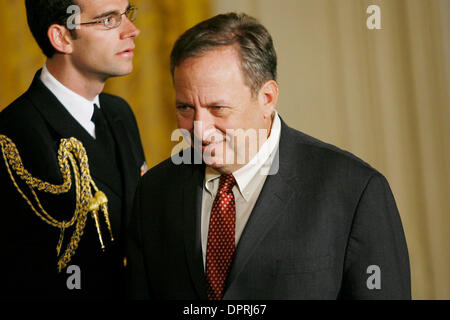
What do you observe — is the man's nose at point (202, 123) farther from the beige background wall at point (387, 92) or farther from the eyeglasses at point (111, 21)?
the beige background wall at point (387, 92)

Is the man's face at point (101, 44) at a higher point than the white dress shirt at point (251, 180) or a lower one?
higher

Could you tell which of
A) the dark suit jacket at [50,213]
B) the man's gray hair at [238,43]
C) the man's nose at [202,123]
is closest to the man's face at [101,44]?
the dark suit jacket at [50,213]

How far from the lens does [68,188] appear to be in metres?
1.80

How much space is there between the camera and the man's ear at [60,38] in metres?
1.82

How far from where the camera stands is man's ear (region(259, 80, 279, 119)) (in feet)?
4.63

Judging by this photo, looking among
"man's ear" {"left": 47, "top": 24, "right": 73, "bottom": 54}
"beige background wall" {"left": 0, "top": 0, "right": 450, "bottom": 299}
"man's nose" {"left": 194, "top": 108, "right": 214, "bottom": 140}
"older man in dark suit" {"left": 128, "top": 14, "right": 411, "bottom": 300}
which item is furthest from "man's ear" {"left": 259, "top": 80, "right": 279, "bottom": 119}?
"beige background wall" {"left": 0, "top": 0, "right": 450, "bottom": 299}

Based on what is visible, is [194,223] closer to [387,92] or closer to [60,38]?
[60,38]

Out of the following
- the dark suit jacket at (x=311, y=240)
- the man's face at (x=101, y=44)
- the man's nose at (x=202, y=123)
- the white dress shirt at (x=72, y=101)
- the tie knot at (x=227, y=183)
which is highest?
the man's face at (x=101, y=44)

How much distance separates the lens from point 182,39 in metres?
1.34

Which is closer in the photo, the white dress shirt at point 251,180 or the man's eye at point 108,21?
the white dress shirt at point 251,180

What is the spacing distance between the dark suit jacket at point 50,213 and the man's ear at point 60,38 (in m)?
Result: 0.15

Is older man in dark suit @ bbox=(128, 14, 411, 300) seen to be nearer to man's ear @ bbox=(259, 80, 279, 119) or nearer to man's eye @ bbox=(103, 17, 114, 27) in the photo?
man's ear @ bbox=(259, 80, 279, 119)

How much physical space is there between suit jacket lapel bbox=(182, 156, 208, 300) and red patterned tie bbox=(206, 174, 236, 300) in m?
0.02

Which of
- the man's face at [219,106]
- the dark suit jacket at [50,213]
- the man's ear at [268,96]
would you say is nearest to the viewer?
the man's face at [219,106]
